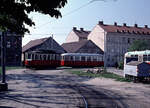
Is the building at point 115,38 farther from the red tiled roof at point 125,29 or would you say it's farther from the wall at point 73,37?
the wall at point 73,37

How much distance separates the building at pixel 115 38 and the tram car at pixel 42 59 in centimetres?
2191

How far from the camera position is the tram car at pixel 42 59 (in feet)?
129

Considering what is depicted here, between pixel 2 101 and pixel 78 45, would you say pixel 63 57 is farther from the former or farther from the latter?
pixel 2 101

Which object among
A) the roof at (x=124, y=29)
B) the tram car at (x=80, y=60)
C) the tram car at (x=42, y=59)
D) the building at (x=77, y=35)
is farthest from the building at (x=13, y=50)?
the building at (x=77, y=35)

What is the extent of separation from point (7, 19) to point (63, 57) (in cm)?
3669

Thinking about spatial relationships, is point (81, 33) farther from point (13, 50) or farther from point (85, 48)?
point (13, 50)

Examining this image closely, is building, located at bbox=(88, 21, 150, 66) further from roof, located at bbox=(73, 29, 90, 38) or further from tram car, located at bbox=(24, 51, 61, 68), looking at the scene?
tram car, located at bbox=(24, 51, 61, 68)

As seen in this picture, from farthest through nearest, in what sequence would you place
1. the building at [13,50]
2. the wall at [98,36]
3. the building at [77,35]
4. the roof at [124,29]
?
the building at [77,35], the roof at [124,29], the wall at [98,36], the building at [13,50]

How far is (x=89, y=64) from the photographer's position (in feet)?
152

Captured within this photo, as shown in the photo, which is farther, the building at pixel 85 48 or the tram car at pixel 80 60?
the building at pixel 85 48

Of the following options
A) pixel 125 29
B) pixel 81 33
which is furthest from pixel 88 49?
pixel 81 33

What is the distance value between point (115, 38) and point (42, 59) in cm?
2911

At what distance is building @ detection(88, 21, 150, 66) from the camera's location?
62.4 m

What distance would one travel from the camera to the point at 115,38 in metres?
63.6
